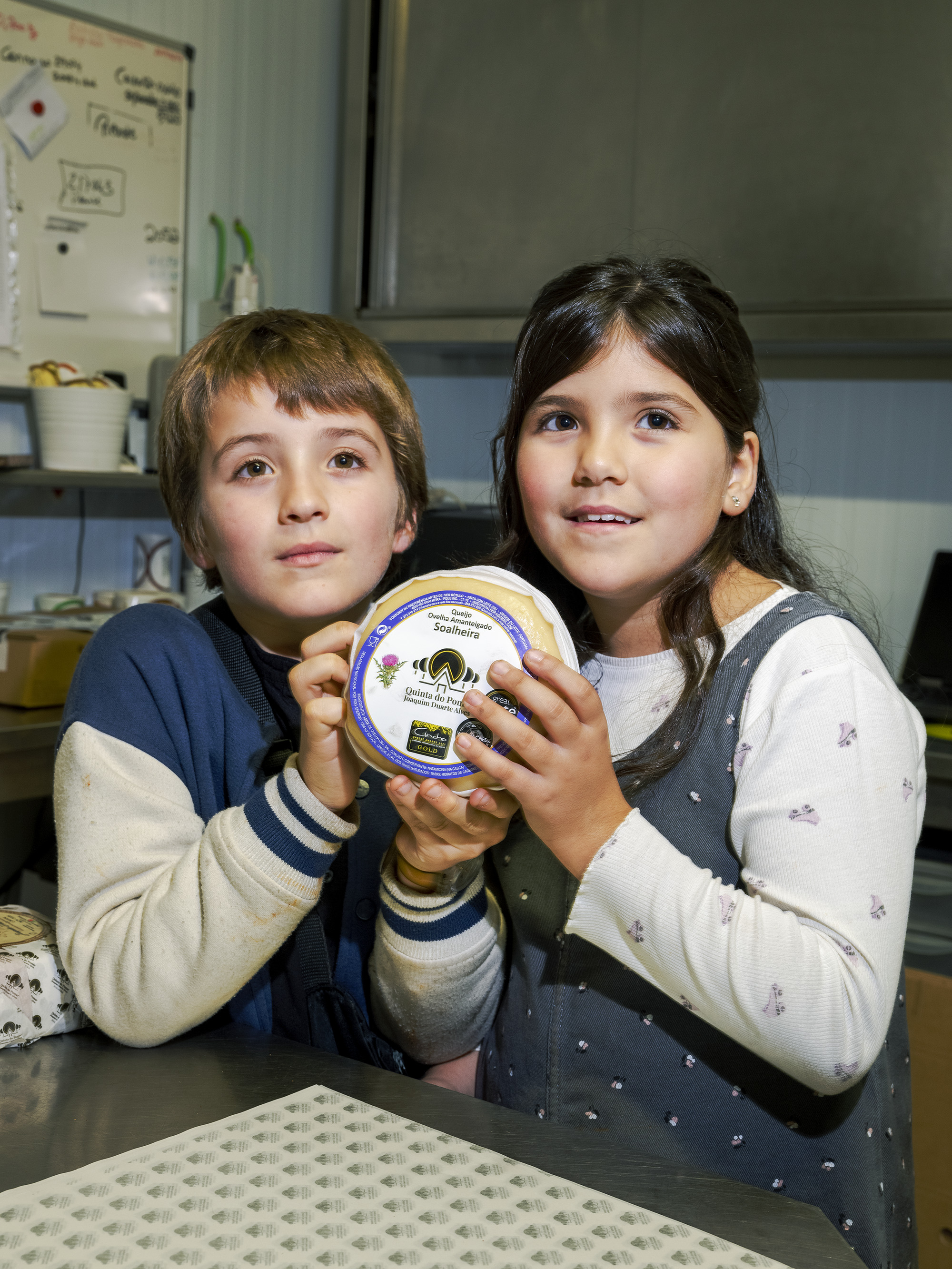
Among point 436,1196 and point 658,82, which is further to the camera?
point 658,82

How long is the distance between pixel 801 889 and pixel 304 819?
364mm

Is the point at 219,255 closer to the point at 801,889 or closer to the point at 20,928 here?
the point at 20,928

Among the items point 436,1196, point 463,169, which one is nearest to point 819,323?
point 463,169

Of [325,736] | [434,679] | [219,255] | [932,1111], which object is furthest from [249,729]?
[219,255]

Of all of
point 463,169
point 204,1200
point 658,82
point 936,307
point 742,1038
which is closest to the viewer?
point 204,1200

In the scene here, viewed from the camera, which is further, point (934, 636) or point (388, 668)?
point (934, 636)

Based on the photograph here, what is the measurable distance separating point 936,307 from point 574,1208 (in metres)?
1.97

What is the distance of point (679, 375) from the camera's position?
37.0 inches

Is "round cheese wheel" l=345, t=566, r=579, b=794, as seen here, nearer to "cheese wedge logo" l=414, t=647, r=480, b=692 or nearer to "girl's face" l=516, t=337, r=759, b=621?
"cheese wedge logo" l=414, t=647, r=480, b=692

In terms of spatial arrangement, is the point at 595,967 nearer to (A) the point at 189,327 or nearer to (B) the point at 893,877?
(B) the point at 893,877

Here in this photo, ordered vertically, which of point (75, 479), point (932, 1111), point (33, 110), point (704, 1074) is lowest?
point (932, 1111)

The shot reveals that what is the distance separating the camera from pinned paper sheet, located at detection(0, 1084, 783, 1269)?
59 cm

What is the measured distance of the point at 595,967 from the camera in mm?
939

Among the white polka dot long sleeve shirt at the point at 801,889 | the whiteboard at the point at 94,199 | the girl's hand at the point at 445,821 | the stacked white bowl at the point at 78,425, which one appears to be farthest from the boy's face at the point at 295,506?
the whiteboard at the point at 94,199
